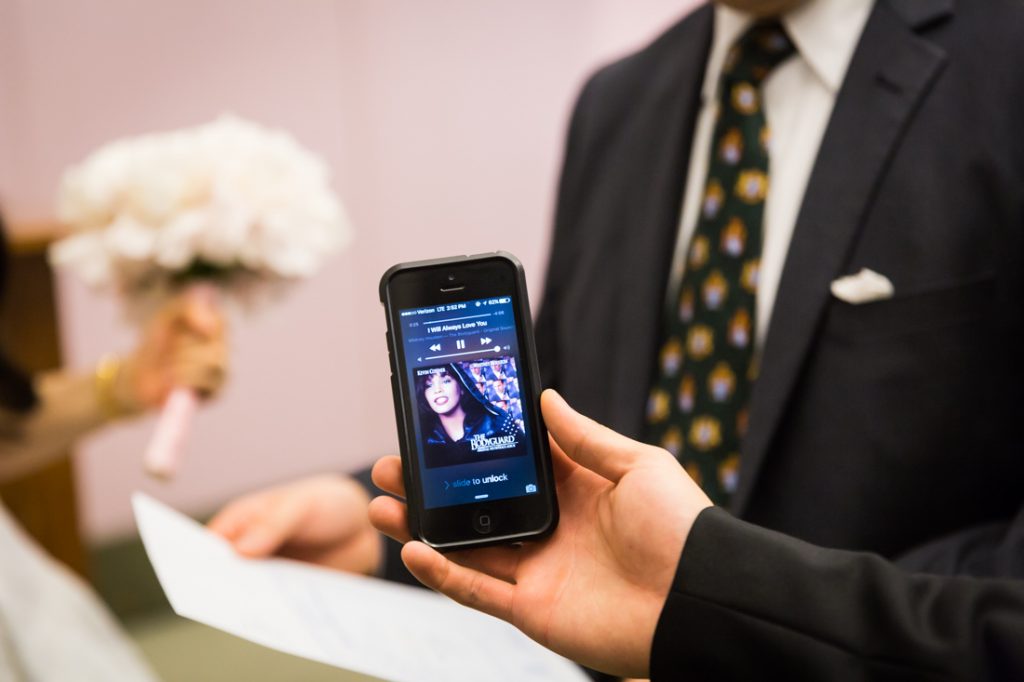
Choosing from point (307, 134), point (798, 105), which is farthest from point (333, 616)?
point (307, 134)

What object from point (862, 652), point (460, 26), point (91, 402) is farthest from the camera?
point (460, 26)

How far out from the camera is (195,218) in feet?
3.99

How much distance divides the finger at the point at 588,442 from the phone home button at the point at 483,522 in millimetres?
67

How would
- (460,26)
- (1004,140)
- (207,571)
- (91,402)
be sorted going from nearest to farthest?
(207,571) < (1004,140) < (91,402) < (460,26)

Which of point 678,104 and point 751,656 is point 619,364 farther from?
point 751,656

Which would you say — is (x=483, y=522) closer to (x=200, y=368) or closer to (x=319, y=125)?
(x=200, y=368)

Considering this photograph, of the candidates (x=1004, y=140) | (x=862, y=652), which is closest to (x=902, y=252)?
(x=1004, y=140)

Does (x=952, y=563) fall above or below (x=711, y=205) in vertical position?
below

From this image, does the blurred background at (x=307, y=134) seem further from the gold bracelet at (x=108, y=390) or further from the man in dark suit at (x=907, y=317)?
the man in dark suit at (x=907, y=317)

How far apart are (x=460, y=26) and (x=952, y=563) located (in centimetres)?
196

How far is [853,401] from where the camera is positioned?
807 millimetres

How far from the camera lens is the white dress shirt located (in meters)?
0.87

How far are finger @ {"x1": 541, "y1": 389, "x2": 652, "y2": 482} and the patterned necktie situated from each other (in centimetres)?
27

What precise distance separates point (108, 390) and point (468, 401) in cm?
107
